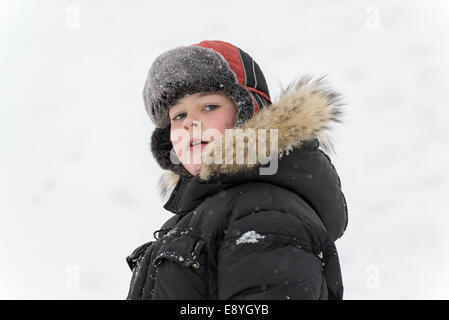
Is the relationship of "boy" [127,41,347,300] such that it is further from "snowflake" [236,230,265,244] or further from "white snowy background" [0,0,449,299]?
"white snowy background" [0,0,449,299]

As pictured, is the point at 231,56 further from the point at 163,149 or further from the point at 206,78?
the point at 163,149

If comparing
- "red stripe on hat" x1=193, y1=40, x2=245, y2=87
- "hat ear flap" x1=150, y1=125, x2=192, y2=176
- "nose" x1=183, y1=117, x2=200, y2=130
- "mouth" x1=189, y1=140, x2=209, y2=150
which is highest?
"red stripe on hat" x1=193, y1=40, x2=245, y2=87

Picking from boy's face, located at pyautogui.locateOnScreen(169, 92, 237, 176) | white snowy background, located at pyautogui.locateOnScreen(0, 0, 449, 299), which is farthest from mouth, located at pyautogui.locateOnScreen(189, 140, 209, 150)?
white snowy background, located at pyautogui.locateOnScreen(0, 0, 449, 299)

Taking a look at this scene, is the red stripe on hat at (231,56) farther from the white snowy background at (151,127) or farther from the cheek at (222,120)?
the white snowy background at (151,127)

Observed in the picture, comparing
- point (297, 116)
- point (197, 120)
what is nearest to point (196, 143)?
point (197, 120)

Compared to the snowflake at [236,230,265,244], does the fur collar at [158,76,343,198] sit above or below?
above

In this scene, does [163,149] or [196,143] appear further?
[163,149]

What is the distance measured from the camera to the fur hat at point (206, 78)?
1574 mm

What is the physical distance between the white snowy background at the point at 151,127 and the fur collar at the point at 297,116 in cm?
202

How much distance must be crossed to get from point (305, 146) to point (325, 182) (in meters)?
0.12

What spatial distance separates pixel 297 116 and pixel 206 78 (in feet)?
1.22

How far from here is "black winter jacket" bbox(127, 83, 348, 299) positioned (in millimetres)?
1119

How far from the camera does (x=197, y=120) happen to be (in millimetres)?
1527

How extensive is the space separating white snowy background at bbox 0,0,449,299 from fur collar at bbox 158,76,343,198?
2024 millimetres
